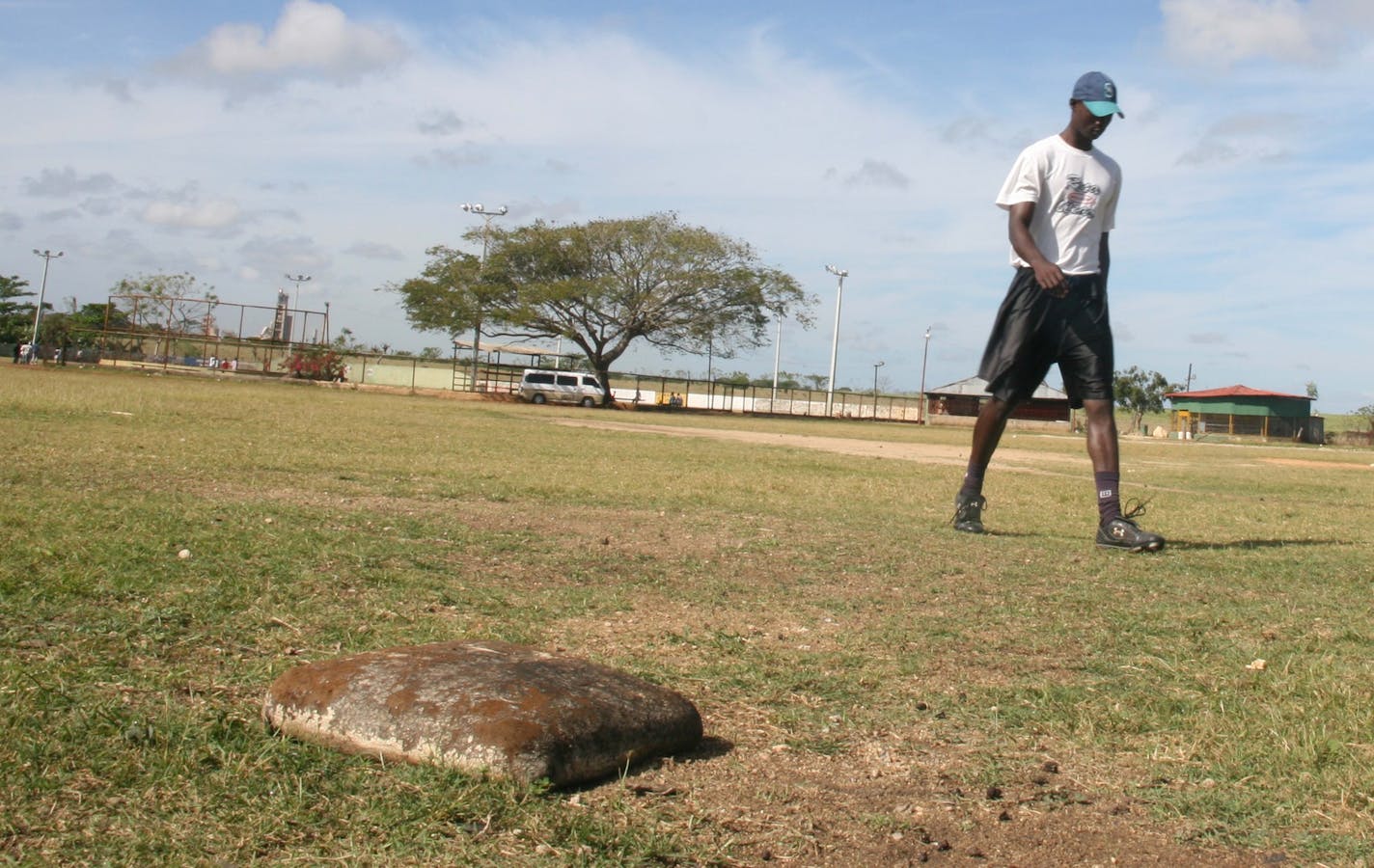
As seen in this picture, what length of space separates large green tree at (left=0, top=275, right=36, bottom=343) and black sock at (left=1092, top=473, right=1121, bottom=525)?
229 ft

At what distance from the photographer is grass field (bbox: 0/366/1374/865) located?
6.97ft

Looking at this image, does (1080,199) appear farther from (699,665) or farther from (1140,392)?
(1140,392)

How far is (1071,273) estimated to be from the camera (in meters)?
5.81

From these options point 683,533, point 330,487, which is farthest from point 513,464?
point 683,533

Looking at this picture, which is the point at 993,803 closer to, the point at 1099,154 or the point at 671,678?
the point at 671,678

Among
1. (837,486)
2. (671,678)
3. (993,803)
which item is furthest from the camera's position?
(837,486)

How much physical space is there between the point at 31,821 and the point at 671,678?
5.07 ft

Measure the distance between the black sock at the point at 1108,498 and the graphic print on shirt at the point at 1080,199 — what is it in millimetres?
1237

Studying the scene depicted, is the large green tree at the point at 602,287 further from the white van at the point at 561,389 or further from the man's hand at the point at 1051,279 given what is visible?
the man's hand at the point at 1051,279

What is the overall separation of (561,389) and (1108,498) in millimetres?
53400

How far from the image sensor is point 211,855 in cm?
191

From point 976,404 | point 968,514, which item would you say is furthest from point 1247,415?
point 968,514

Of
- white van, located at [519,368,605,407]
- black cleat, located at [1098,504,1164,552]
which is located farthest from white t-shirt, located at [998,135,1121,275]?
white van, located at [519,368,605,407]

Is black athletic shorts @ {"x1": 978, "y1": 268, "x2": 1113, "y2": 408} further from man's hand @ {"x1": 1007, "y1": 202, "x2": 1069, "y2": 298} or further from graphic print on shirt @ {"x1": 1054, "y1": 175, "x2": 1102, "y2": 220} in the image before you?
graphic print on shirt @ {"x1": 1054, "y1": 175, "x2": 1102, "y2": 220}
